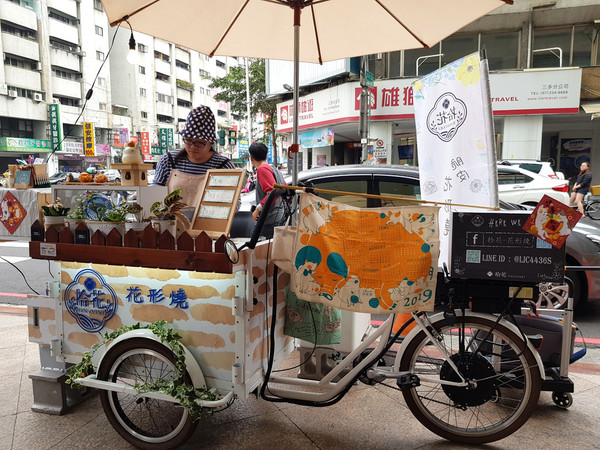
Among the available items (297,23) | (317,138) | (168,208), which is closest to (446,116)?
(297,23)

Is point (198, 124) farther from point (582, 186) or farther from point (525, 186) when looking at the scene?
point (582, 186)

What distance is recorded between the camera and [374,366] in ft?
8.75

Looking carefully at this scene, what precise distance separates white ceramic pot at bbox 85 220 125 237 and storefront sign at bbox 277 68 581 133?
1384cm

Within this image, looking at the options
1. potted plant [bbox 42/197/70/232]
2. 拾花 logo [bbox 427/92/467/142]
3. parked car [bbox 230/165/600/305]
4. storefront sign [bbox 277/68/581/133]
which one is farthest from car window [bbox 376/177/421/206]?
storefront sign [bbox 277/68/581/133]

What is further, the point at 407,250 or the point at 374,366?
the point at 374,366

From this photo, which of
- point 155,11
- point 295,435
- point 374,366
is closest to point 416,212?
point 374,366

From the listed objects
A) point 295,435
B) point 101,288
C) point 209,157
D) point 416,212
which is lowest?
point 295,435

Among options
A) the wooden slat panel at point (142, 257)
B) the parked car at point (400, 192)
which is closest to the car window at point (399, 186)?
the parked car at point (400, 192)

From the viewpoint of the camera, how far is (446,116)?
343 centimetres

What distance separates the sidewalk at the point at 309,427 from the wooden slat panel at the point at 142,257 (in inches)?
44.2

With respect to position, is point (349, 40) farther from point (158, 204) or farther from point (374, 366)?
point (374, 366)

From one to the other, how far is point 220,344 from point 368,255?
0.96 meters

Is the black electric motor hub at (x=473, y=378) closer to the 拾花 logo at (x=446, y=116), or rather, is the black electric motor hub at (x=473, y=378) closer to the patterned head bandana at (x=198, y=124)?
the 拾花 logo at (x=446, y=116)

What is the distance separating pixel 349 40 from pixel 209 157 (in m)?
1.49
